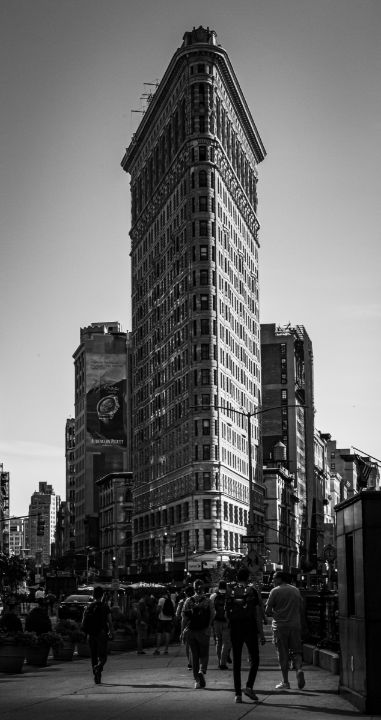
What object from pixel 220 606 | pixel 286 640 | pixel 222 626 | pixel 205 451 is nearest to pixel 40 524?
pixel 205 451

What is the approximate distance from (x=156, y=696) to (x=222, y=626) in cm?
768

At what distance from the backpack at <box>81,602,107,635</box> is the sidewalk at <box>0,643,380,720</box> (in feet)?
3.59

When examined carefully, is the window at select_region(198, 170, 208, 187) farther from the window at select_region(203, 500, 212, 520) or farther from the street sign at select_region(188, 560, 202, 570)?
the street sign at select_region(188, 560, 202, 570)

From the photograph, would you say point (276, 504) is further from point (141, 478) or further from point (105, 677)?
point (105, 677)

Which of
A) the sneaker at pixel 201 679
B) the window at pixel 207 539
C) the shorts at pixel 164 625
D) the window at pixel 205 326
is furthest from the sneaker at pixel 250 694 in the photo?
the window at pixel 205 326

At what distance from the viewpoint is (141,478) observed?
151750 millimetres

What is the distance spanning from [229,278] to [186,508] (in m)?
27.5

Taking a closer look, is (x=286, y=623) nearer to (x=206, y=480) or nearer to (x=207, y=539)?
(x=207, y=539)

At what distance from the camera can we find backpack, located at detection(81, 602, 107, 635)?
2398 centimetres

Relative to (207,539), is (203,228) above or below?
above

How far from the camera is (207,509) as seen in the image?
4830 inches

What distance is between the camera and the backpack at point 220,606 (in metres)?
29.0

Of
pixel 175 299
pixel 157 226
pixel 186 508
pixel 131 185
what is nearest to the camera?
pixel 186 508

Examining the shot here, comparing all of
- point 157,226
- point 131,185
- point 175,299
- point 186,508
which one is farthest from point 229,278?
point 131,185
